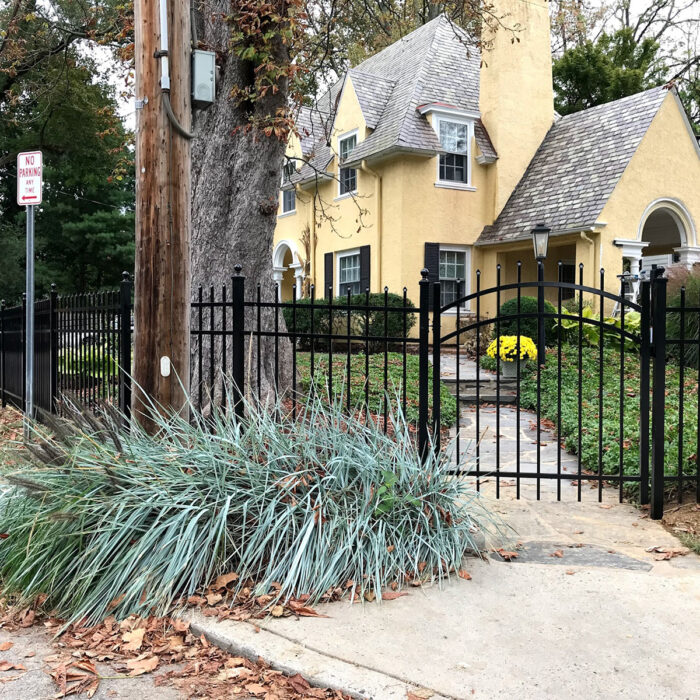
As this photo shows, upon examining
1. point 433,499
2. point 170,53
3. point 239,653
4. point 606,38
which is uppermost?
point 606,38

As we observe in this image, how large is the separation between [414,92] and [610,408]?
40.1ft

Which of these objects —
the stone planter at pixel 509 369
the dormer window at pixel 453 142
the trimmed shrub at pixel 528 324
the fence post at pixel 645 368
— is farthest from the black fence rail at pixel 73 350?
the dormer window at pixel 453 142

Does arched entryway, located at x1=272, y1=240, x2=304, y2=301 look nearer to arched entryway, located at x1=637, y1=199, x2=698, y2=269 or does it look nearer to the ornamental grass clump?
arched entryway, located at x1=637, y1=199, x2=698, y2=269

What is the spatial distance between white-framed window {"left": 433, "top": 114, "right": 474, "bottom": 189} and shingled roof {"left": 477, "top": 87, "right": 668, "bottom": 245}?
1442 mm

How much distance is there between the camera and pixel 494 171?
18.6 meters

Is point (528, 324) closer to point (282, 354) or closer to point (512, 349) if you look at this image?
point (512, 349)

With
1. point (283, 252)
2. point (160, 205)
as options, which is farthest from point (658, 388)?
point (283, 252)

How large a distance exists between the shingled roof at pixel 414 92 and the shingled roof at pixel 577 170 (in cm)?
149

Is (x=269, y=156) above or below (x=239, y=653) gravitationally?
above

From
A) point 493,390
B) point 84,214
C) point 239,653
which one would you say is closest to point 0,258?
point 84,214

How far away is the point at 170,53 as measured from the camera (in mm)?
4469

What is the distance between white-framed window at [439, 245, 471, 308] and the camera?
18.3 m

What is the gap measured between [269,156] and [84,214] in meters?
25.6

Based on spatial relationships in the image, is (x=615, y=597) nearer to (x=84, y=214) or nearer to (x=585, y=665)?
(x=585, y=665)
